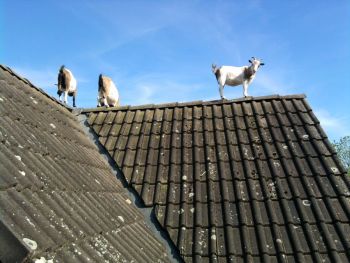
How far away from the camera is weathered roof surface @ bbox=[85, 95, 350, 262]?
3.83m

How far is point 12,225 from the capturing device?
1790mm

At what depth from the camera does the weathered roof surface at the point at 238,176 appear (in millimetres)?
3826

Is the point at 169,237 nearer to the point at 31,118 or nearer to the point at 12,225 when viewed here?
the point at 31,118

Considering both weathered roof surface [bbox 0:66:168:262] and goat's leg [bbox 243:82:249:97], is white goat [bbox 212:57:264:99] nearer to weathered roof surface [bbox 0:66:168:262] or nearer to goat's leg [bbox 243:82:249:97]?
goat's leg [bbox 243:82:249:97]

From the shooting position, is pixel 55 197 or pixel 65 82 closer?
pixel 55 197

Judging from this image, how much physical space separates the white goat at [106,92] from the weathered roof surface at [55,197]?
2319mm

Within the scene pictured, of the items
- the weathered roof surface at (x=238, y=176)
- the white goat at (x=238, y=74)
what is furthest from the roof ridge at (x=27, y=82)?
the white goat at (x=238, y=74)

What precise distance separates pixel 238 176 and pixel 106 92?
13.3ft

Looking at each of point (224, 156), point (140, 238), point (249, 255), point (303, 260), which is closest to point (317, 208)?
point (303, 260)

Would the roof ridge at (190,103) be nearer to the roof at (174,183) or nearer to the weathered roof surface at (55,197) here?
the roof at (174,183)

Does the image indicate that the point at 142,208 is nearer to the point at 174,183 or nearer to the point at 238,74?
the point at 174,183

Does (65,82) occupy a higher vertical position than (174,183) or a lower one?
higher

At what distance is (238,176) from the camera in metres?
4.77

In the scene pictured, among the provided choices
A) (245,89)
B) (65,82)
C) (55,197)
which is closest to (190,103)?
(245,89)
